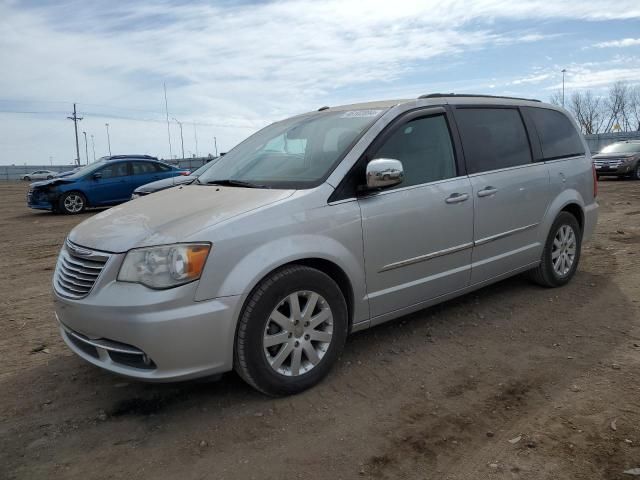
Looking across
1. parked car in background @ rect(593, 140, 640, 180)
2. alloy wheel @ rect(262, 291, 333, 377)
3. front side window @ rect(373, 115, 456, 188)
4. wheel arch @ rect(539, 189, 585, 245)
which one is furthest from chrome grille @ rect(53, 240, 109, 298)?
parked car in background @ rect(593, 140, 640, 180)

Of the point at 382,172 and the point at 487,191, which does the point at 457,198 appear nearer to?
the point at 487,191

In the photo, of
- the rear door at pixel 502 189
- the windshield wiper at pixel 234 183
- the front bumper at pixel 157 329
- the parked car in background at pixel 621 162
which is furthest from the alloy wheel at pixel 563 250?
the parked car in background at pixel 621 162

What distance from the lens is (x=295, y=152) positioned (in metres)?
3.96

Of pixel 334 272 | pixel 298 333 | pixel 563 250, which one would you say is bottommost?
pixel 298 333

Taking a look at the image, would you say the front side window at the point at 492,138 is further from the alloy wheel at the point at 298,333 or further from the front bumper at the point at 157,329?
the front bumper at the point at 157,329

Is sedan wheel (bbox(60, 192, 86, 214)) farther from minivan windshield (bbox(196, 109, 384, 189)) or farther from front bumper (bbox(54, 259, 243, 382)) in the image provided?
front bumper (bbox(54, 259, 243, 382))

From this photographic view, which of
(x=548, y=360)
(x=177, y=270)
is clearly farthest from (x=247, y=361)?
(x=548, y=360)

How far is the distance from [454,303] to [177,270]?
9.34 feet

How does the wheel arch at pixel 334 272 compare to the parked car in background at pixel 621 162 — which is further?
the parked car in background at pixel 621 162

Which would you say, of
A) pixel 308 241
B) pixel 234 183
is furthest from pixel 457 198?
pixel 234 183

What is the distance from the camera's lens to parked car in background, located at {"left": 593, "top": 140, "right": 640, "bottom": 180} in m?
18.8

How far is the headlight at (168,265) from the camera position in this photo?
9.34 ft

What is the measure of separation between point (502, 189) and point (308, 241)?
2005 millimetres

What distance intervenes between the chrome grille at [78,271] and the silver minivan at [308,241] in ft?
0.04
